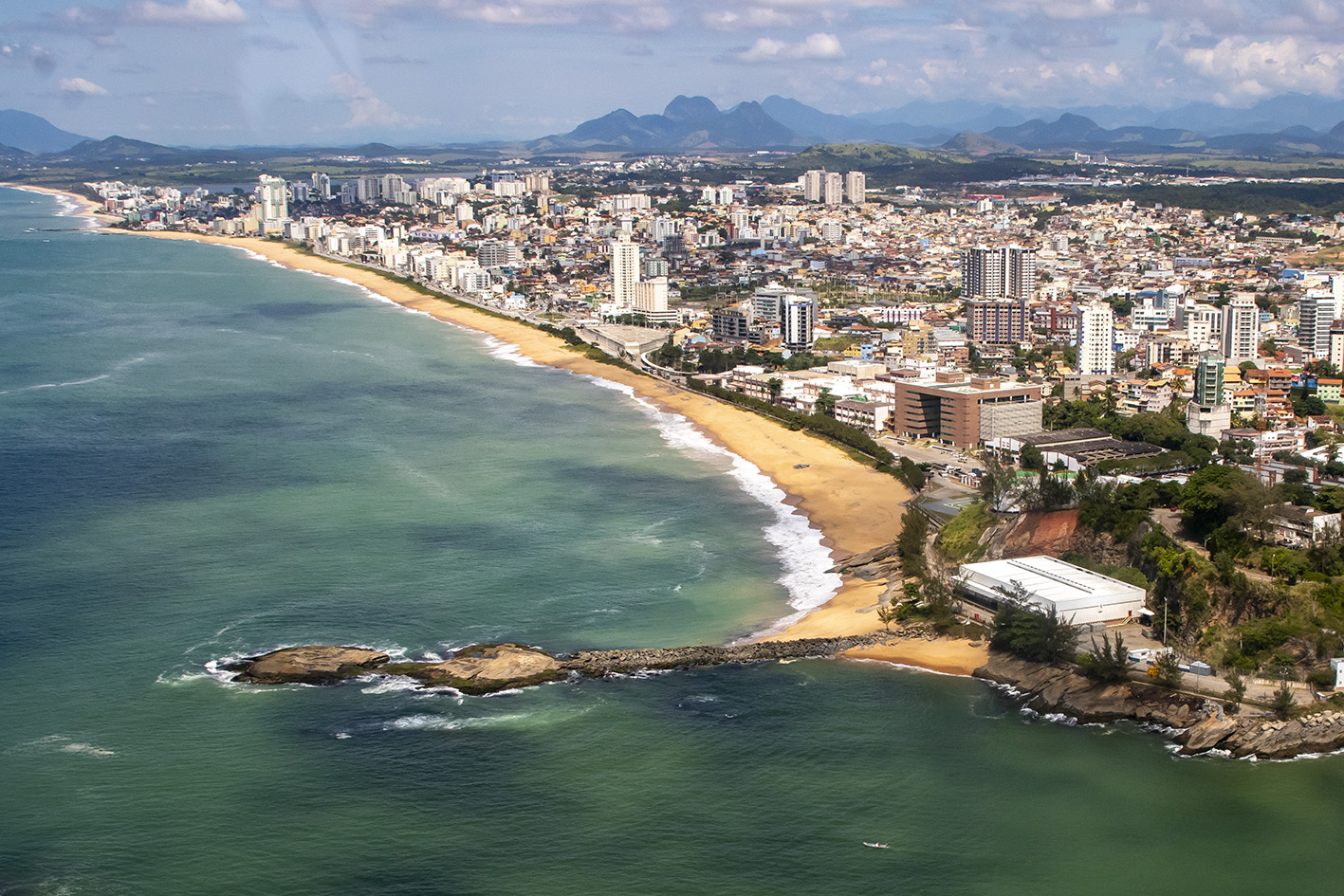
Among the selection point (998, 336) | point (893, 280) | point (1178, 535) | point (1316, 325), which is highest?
point (893, 280)

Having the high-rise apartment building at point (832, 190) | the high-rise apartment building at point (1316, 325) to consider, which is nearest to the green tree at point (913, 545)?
the high-rise apartment building at point (1316, 325)

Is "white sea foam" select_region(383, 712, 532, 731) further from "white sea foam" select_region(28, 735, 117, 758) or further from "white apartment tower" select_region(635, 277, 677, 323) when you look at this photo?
"white apartment tower" select_region(635, 277, 677, 323)

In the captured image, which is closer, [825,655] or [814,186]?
[825,655]

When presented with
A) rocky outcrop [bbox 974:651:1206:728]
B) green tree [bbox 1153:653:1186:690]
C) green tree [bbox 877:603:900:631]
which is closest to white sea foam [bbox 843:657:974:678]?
rocky outcrop [bbox 974:651:1206:728]

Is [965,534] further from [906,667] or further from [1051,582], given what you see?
[906,667]

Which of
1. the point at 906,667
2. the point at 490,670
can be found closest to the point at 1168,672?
the point at 906,667
